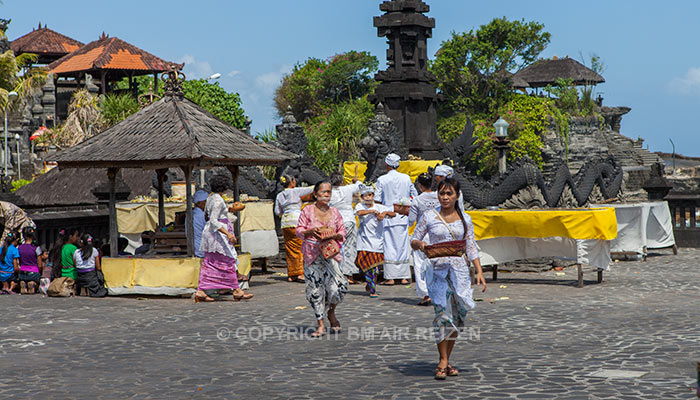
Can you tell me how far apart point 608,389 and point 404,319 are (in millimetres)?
3997

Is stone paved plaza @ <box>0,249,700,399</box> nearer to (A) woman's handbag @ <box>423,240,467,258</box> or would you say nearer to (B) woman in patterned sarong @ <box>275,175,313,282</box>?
(A) woman's handbag @ <box>423,240,467,258</box>

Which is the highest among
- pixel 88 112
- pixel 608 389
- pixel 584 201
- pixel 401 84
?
pixel 88 112

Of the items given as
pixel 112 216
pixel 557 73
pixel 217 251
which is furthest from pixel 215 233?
pixel 557 73

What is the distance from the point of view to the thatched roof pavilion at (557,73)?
2972 inches

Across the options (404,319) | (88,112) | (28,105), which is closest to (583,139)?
(88,112)

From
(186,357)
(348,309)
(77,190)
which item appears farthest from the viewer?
(77,190)

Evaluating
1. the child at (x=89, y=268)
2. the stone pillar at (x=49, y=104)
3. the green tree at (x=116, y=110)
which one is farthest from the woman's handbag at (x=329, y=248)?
the stone pillar at (x=49, y=104)

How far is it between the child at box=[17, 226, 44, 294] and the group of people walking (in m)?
4.01

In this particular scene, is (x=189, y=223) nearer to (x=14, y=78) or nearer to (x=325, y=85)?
(x=14, y=78)

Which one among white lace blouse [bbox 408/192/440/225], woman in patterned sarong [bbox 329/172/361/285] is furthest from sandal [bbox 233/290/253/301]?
white lace blouse [bbox 408/192/440/225]

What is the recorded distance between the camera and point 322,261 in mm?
9633

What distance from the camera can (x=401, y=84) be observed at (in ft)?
80.3

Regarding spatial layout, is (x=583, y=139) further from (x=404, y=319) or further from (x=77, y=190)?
(x=404, y=319)

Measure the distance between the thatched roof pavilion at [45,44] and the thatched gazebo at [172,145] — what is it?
64.9 metres
